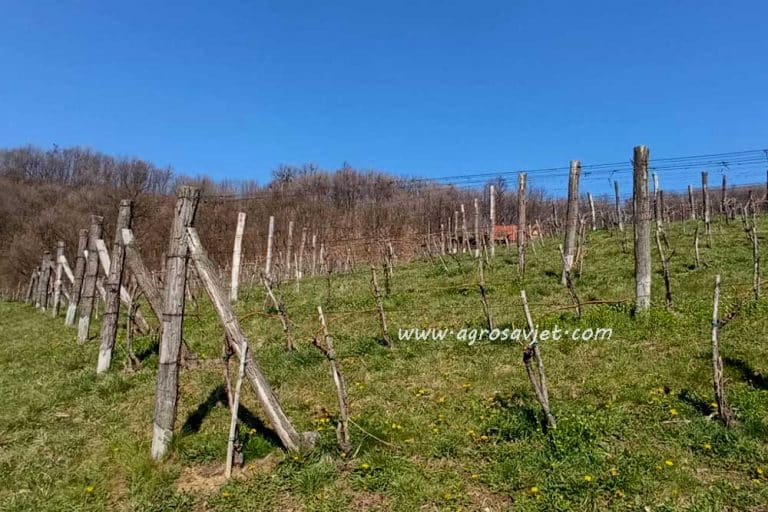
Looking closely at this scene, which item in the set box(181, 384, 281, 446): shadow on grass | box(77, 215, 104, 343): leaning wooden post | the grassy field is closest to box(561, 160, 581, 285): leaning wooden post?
the grassy field

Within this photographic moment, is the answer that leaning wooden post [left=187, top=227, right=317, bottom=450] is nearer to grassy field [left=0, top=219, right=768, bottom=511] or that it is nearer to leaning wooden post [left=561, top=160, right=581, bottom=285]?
grassy field [left=0, top=219, right=768, bottom=511]

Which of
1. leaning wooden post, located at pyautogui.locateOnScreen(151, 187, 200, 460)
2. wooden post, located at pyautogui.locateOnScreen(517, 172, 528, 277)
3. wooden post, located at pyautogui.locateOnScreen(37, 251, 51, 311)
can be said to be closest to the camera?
leaning wooden post, located at pyautogui.locateOnScreen(151, 187, 200, 460)

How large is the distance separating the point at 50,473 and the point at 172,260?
234cm

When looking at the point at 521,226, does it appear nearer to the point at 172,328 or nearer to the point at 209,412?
the point at 209,412

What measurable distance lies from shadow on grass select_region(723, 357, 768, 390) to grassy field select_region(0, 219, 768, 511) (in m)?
0.03

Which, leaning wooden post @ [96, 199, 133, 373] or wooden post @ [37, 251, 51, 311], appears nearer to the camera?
leaning wooden post @ [96, 199, 133, 373]

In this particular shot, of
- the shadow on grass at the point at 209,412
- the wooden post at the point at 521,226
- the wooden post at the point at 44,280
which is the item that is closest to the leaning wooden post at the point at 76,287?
the wooden post at the point at 44,280

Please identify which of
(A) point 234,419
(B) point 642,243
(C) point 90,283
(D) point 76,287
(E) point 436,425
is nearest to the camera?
(A) point 234,419

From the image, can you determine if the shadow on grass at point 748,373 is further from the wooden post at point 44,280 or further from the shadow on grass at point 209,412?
the wooden post at point 44,280

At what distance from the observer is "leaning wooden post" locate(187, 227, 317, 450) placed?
448cm

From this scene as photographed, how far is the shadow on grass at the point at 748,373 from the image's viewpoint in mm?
5247

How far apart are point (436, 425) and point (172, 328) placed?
290 cm

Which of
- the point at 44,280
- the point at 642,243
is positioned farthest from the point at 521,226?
the point at 44,280

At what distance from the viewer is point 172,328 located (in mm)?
4785
